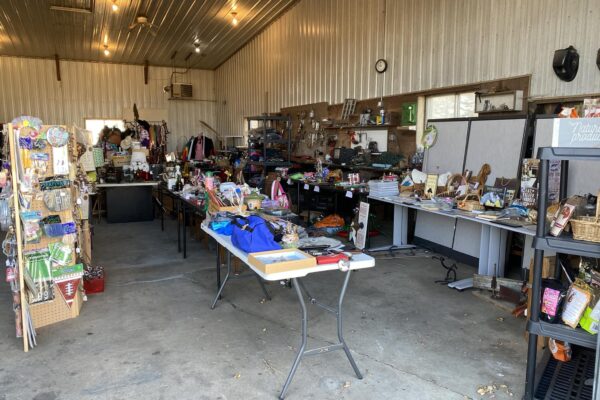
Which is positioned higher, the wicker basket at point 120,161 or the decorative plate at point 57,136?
the decorative plate at point 57,136

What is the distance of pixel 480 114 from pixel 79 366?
15.7 ft

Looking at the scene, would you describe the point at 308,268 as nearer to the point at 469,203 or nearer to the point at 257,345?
the point at 257,345

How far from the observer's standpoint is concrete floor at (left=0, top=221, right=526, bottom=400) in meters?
2.57

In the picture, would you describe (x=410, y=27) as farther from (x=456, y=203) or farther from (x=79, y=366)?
(x=79, y=366)

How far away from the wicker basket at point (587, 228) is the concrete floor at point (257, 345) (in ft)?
3.26

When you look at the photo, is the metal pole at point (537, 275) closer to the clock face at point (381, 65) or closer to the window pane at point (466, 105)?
the window pane at point (466, 105)

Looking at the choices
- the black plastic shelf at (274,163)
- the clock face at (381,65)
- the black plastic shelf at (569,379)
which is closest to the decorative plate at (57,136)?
the black plastic shelf at (569,379)

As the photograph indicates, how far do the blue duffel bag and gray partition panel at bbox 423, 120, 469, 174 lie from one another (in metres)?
3.10

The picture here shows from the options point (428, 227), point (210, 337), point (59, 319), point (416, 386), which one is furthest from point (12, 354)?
point (428, 227)

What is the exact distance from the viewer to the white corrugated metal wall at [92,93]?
12.9 metres

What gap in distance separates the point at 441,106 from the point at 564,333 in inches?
167

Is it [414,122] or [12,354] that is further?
[414,122]

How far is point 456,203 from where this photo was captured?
15.3ft

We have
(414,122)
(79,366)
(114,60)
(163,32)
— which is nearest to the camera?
(79,366)
